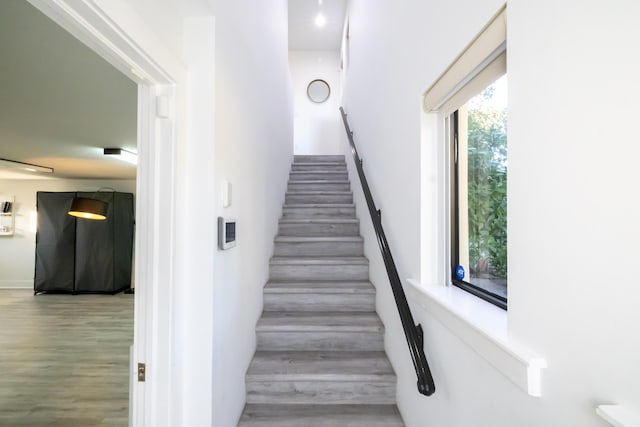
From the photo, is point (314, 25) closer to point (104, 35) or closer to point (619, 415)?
point (104, 35)

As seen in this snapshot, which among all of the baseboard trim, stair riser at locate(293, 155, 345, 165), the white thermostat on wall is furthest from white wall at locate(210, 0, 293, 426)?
the baseboard trim

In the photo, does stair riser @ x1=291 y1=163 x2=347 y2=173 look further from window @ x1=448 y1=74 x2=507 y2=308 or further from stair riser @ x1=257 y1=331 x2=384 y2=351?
window @ x1=448 y1=74 x2=507 y2=308

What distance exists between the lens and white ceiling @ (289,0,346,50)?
16.4ft

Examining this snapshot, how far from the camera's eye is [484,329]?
904mm

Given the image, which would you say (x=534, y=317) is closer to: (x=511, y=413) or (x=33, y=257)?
(x=511, y=413)

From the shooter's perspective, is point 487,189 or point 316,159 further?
point 316,159

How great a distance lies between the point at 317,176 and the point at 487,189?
339 cm

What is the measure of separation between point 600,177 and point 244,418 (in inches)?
78.9

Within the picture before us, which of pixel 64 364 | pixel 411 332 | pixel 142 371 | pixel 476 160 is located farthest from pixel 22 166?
pixel 476 160

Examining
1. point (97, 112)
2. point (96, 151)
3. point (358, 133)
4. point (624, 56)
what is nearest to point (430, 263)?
point (624, 56)

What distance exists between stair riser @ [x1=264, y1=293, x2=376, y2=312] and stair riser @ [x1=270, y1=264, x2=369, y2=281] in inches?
11.6

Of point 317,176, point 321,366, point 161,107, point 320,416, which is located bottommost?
point 320,416

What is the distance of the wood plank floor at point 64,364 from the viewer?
2443mm

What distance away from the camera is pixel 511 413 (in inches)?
32.8
